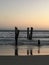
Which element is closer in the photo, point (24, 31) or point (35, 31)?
point (24, 31)

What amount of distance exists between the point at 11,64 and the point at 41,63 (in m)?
1.06

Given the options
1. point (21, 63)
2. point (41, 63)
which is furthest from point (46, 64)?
point (21, 63)

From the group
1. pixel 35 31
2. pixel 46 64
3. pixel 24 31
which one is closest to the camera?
pixel 46 64

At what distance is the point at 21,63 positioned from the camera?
6691mm

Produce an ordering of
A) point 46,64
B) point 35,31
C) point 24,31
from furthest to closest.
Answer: point 35,31, point 24,31, point 46,64

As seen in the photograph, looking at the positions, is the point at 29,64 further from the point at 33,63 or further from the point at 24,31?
the point at 24,31

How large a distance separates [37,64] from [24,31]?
31062mm

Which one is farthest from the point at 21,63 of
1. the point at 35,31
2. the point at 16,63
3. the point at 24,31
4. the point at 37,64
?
the point at 35,31

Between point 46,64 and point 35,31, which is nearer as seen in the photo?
point 46,64

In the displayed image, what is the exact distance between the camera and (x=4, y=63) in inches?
261

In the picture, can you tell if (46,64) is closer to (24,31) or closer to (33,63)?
(33,63)

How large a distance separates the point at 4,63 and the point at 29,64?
0.88 m

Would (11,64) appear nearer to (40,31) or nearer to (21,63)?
(21,63)

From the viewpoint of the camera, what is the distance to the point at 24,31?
37.5m
